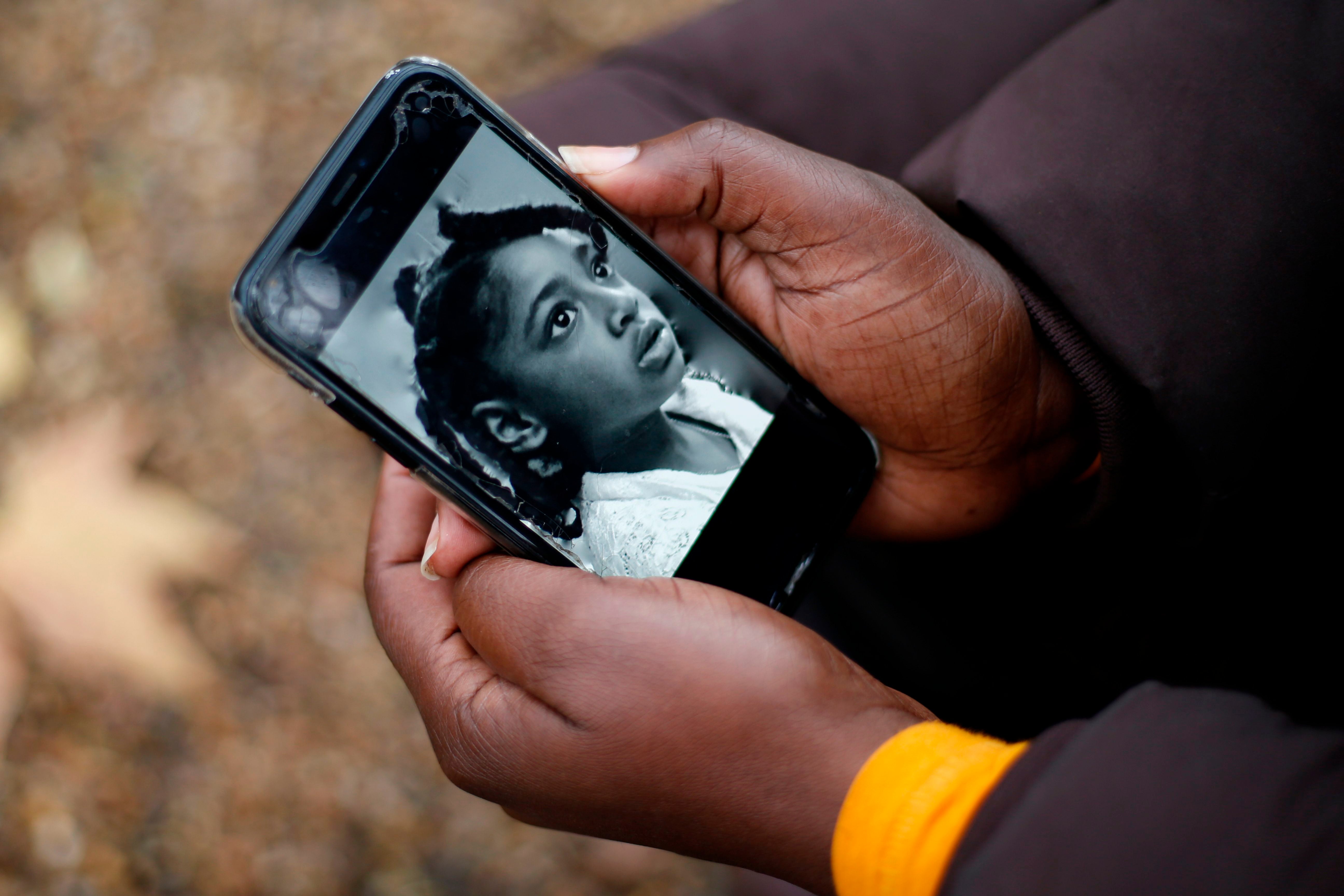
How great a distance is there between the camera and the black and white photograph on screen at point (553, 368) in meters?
0.84

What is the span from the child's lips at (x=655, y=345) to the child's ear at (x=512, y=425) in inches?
5.6

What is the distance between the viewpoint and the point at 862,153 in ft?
3.91

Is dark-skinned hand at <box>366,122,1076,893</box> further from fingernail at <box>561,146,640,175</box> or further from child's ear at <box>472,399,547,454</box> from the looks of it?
child's ear at <box>472,399,547,454</box>

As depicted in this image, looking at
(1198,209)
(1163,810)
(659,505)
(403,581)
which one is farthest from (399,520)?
(1198,209)

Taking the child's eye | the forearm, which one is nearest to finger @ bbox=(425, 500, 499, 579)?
the child's eye

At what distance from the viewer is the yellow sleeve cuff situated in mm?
618

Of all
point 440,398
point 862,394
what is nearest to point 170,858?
point 440,398

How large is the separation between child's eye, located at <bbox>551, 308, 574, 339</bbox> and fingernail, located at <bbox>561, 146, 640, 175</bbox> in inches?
6.4

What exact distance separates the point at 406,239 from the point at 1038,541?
2.94 feet

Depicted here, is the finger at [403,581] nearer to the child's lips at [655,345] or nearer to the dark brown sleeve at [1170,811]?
the child's lips at [655,345]

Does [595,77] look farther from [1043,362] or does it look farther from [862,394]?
[1043,362]

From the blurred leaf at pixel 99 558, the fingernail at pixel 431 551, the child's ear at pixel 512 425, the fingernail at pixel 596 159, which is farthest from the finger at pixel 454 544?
the blurred leaf at pixel 99 558

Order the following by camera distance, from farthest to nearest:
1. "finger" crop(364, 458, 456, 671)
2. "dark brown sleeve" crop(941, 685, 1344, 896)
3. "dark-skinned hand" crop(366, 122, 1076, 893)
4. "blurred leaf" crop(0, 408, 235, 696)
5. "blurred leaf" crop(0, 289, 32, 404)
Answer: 1. "blurred leaf" crop(0, 289, 32, 404)
2. "blurred leaf" crop(0, 408, 235, 696)
3. "finger" crop(364, 458, 456, 671)
4. "dark-skinned hand" crop(366, 122, 1076, 893)
5. "dark brown sleeve" crop(941, 685, 1344, 896)

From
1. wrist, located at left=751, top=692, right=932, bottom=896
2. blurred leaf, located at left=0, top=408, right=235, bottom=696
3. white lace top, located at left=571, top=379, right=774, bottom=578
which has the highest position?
white lace top, located at left=571, top=379, right=774, bottom=578
